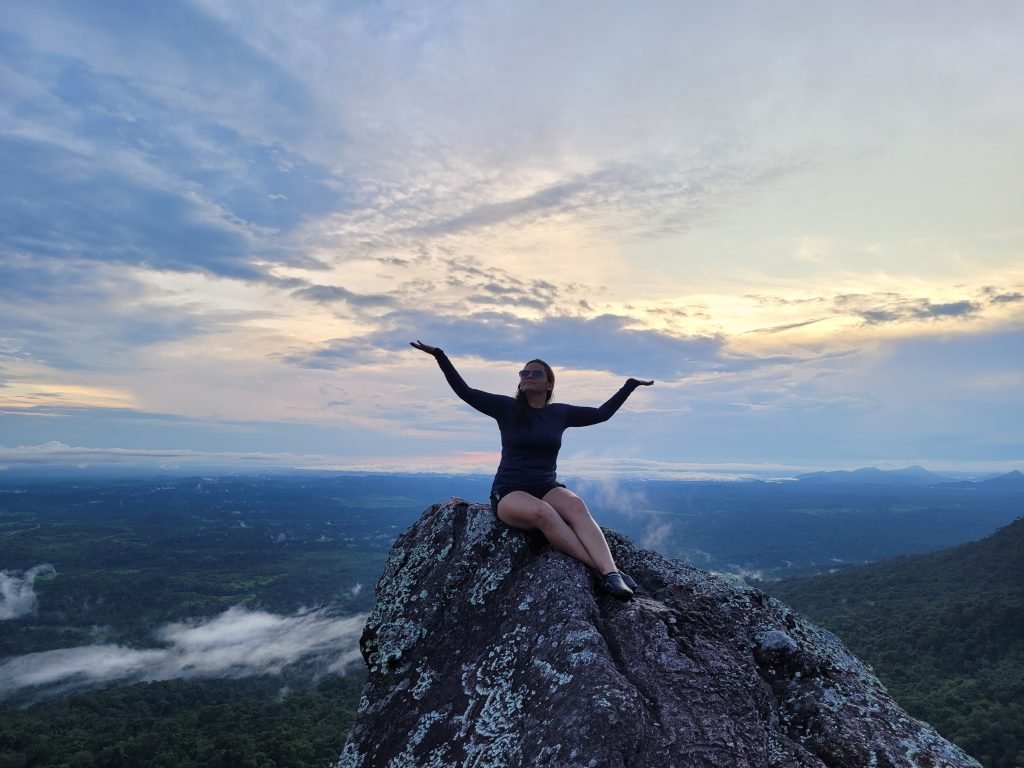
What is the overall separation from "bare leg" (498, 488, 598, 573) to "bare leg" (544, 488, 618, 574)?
52 millimetres

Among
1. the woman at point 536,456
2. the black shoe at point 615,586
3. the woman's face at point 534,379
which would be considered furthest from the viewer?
the woman's face at point 534,379

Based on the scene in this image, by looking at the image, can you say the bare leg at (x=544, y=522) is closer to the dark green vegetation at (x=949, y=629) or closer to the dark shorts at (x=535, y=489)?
the dark shorts at (x=535, y=489)

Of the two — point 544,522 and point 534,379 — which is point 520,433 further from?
point 544,522

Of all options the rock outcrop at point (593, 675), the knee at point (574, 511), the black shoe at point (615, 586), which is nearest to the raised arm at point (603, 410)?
the knee at point (574, 511)

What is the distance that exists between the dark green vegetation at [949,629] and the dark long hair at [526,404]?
180 ft

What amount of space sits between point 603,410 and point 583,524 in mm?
2116

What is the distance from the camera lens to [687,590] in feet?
28.0

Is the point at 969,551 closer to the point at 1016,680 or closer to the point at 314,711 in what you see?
the point at 1016,680

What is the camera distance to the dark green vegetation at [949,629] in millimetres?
48938

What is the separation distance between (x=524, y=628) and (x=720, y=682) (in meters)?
2.20

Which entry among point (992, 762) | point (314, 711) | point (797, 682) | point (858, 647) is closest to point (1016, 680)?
point (858, 647)

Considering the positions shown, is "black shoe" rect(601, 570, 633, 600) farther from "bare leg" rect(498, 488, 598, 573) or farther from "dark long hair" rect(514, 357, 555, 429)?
"dark long hair" rect(514, 357, 555, 429)

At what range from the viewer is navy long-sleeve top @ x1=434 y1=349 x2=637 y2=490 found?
916 centimetres

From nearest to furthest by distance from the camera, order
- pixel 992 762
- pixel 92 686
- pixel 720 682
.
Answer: pixel 720 682, pixel 992 762, pixel 92 686
